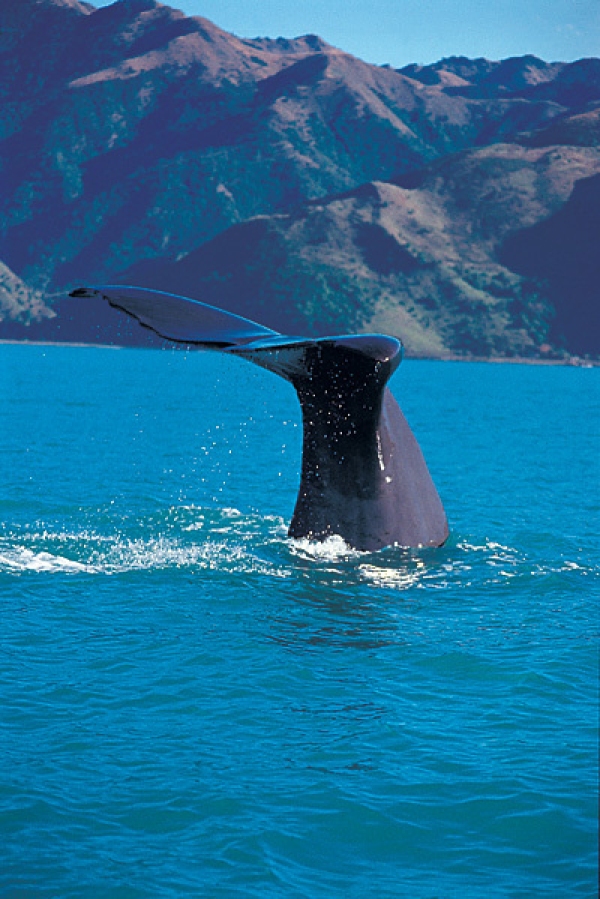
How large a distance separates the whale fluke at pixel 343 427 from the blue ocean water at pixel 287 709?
553mm

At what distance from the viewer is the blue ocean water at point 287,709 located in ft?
25.8

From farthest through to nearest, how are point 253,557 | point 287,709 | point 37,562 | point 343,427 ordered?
point 253,557, point 37,562, point 343,427, point 287,709

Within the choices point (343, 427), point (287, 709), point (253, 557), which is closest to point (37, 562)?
point (253, 557)

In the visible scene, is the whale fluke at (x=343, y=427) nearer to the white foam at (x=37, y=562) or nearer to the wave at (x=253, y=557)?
the wave at (x=253, y=557)

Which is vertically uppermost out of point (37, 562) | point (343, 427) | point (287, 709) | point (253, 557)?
point (343, 427)

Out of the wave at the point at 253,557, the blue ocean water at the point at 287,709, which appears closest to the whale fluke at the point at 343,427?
the wave at the point at 253,557

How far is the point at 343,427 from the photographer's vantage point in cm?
1432

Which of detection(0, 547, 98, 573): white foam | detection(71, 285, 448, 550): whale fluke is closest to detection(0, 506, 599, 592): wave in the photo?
detection(0, 547, 98, 573): white foam

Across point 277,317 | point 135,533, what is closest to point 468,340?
point 277,317

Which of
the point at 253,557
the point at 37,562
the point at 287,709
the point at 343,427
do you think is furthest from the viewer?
the point at 253,557

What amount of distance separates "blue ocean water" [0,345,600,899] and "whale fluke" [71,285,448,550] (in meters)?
0.55

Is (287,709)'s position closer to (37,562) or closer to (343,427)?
(343,427)

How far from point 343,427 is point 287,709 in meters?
4.69

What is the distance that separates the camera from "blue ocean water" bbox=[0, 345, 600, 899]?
786cm
